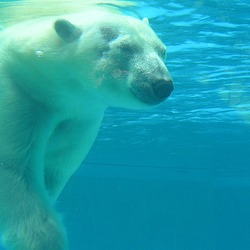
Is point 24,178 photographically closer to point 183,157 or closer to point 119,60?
point 119,60

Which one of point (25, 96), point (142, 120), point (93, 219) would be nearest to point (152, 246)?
point (93, 219)

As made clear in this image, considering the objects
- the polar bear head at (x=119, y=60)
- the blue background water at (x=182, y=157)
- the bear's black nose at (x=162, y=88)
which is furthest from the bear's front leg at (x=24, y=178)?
the bear's black nose at (x=162, y=88)

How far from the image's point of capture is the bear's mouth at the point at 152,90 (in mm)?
3098

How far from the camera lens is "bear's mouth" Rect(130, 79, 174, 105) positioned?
310 centimetres

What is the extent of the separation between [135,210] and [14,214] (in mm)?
29493

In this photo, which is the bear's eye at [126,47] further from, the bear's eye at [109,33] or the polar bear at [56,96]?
the bear's eye at [109,33]

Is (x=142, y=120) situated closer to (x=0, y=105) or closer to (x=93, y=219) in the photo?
(x=0, y=105)

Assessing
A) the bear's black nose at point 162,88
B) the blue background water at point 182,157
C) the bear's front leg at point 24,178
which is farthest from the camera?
the blue background water at point 182,157

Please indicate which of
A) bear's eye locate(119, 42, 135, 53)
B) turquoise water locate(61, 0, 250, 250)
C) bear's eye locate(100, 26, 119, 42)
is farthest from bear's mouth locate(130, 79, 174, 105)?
turquoise water locate(61, 0, 250, 250)

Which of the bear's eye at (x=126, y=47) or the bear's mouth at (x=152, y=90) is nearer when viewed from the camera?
the bear's mouth at (x=152, y=90)

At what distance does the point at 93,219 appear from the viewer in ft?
101

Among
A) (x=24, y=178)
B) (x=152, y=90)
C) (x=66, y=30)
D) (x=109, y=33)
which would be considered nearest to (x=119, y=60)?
(x=109, y=33)

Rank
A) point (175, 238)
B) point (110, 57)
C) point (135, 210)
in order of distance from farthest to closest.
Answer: point (175, 238) < point (135, 210) < point (110, 57)

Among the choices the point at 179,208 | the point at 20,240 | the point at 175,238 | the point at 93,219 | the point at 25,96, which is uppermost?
the point at 25,96
